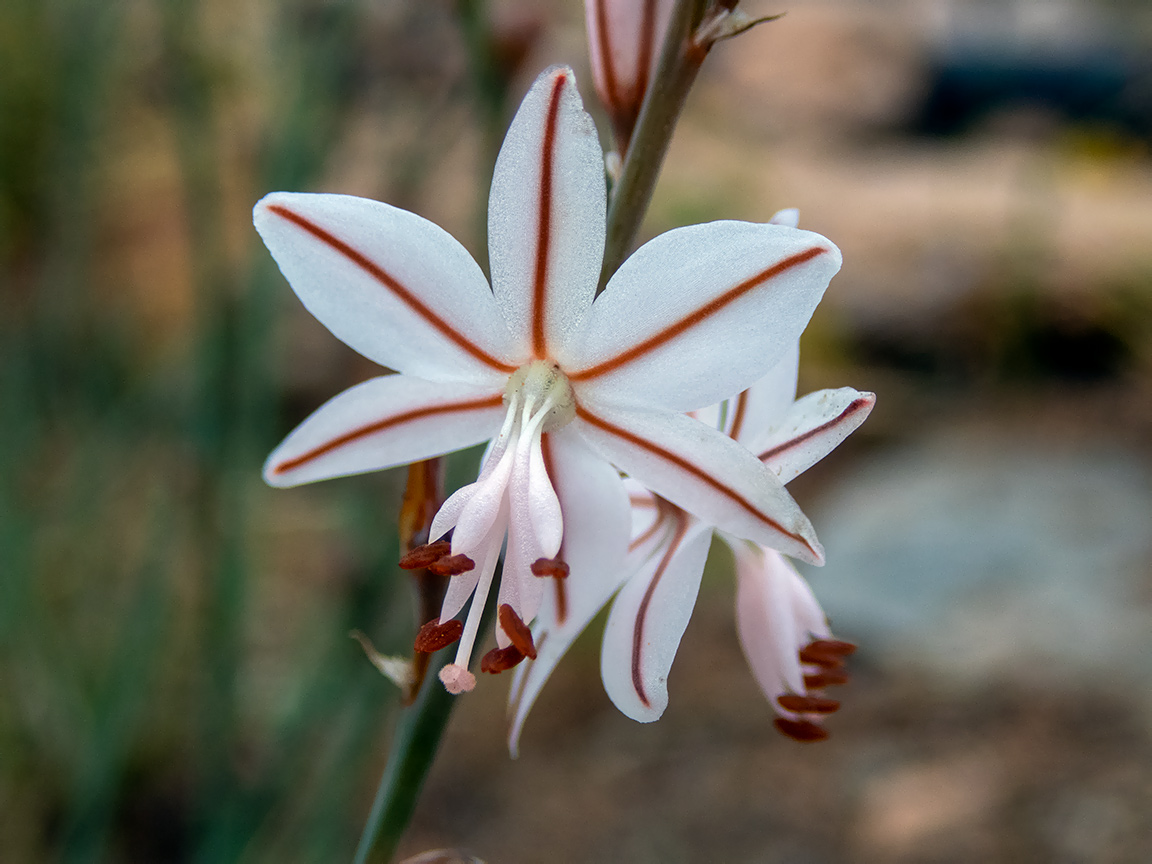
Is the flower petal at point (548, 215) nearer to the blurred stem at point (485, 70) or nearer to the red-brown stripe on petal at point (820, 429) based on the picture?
the red-brown stripe on petal at point (820, 429)

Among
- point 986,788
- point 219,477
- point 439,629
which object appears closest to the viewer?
point 439,629

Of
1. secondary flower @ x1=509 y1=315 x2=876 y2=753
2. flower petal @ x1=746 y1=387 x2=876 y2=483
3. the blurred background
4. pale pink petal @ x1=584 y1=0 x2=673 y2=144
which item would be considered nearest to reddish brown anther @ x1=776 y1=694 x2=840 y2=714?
secondary flower @ x1=509 y1=315 x2=876 y2=753

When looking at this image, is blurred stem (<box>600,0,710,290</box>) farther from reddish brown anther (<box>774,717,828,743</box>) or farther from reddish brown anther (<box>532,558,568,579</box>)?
reddish brown anther (<box>774,717,828,743</box>)

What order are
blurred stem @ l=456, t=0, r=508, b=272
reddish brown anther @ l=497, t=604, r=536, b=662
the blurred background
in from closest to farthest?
1. reddish brown anther @ l=497, t=604, r=536, b=662
2. blurred stem @ l=456, t=0, r=508, b=272
3. the blurred background

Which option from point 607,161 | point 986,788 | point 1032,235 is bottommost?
point 986,788

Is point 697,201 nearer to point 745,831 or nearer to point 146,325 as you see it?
point 146,325

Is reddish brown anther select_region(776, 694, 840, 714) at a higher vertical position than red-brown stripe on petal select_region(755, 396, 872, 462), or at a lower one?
lower

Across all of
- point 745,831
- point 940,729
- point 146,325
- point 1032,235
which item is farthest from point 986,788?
point 146,325
